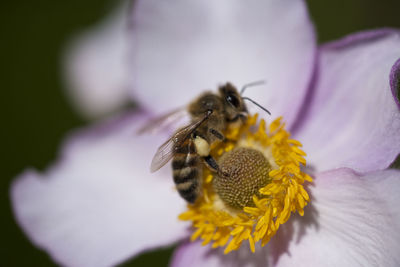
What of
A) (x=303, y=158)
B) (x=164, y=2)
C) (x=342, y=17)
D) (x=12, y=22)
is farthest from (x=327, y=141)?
(x=12, y=22)

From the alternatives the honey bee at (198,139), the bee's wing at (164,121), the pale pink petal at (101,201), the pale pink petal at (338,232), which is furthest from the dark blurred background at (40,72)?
the honey bee at (198,139)

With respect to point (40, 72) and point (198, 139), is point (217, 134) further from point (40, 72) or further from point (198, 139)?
point (40, 72)

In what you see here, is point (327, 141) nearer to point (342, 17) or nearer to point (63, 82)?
point (342, 17)

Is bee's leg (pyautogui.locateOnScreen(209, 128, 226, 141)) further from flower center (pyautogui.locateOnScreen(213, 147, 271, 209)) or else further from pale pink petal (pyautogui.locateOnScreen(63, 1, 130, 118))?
pale pink petal (pyautogui.locateOnScreen(63, 1, 130, 118))

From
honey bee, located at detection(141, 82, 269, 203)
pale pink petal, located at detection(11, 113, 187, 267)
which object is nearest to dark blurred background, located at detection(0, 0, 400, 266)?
pale pink petal, located at detection(11, 113, 187, 267)

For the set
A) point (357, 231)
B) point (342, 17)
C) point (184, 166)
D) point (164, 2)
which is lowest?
point (342, 17)

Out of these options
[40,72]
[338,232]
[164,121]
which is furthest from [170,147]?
[40,72]

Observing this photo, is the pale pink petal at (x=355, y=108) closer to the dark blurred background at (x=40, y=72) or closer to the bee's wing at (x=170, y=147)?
the bee's wing at (x=170, y=147)
